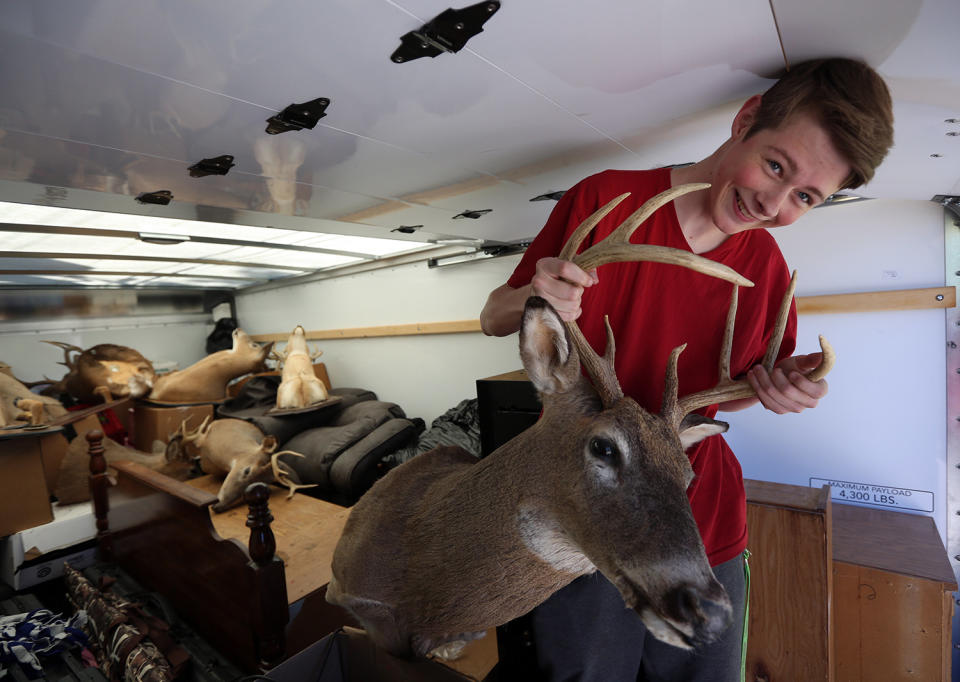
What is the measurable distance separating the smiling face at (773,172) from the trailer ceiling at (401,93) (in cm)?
13

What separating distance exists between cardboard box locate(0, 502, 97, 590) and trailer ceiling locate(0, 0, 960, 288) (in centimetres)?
157

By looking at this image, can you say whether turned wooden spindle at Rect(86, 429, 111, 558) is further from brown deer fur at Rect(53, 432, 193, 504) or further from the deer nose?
the deer nose

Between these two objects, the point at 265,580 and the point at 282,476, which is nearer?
the point at 265,580

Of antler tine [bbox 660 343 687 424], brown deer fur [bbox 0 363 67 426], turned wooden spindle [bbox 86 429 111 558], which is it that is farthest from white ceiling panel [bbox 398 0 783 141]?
brown deer fur [bbox 0 363 67 426]

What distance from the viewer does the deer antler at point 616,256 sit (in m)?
0.58

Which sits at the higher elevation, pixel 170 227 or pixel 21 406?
pixel 170 227

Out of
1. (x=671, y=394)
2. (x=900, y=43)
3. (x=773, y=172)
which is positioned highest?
(x=900, y=43)

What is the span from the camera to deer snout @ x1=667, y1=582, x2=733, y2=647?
0.49 meters

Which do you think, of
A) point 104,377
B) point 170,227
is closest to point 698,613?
point 170,227

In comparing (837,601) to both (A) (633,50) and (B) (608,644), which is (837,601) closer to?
(B) (608,644)

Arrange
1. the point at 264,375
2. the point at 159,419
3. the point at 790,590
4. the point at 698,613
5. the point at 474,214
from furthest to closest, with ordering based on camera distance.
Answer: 1. the point at 264,375
2. the point at 159,419
3. the point at 474,214
4. the point at 790,590
5. the point at 698,613

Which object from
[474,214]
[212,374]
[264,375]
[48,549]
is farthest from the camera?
[264,375]

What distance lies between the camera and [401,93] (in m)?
0.84

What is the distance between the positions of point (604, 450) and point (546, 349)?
0.57 feet
